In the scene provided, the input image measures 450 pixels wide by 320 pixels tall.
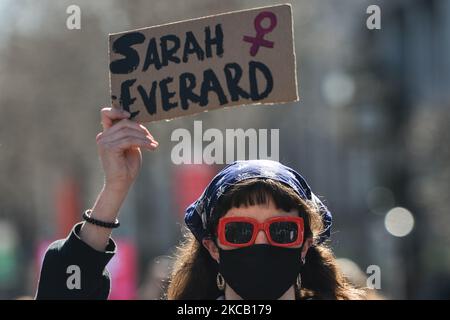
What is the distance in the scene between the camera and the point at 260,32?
359 cm

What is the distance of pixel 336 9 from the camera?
24.4 meters

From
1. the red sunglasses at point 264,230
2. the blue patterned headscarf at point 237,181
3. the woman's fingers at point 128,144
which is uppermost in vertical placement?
the woman's fingers at point 128,144

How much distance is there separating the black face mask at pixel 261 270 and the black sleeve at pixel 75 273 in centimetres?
37

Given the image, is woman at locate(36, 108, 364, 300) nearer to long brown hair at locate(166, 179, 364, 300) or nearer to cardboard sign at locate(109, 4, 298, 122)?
long brown hair at locate(166, 179, 364, 300)

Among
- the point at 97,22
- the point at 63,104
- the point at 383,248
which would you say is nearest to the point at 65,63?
the point at 63,104

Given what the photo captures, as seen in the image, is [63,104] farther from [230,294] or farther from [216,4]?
[230,294]

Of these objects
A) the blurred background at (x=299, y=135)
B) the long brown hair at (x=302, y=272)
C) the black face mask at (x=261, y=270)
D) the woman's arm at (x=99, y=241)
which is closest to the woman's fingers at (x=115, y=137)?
the woman's arm at (x=99, y=241)

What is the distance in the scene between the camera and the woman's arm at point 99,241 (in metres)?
3.30

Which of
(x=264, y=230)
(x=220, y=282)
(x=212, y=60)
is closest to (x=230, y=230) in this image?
(x=264, y=230)

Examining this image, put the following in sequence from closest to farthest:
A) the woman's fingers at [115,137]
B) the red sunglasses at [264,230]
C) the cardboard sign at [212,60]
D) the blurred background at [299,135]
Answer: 1. the red sunglasses at [264,230]
2. the woman's fingers at [115,137]
3. the cardboard sign at [212,60]
4. the blurred background at [299,135]

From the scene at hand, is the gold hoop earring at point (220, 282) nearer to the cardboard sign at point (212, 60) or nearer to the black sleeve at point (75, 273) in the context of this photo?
the black sleeve at point (75, 273)

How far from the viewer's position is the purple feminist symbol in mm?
3586

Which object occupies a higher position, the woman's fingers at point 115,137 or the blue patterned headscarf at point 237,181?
the woman's fingers at point 115,137

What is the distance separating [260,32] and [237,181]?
567mm
